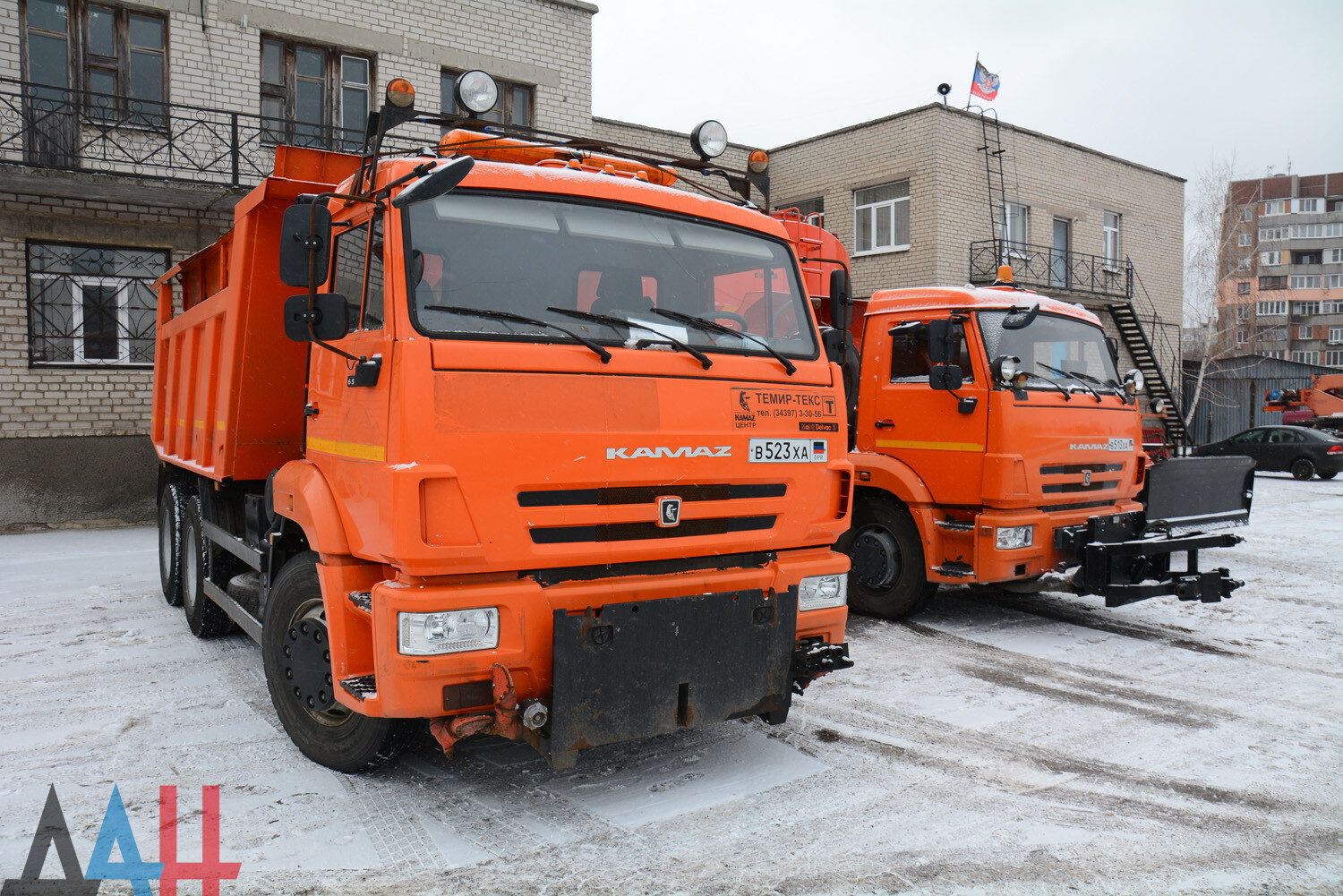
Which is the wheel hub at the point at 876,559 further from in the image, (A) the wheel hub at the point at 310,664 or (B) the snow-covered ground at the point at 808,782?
(A) the wheel hub at the point at 310,664

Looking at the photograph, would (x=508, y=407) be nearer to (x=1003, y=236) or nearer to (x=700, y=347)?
(x=700, y=347)

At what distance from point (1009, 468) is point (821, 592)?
306 centimetres

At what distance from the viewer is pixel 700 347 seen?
3939 mm

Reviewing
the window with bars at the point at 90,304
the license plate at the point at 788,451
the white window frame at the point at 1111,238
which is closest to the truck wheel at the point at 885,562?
the license plate at the point at 788,451

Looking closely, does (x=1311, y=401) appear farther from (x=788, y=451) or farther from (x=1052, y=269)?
(x=788, y=451)

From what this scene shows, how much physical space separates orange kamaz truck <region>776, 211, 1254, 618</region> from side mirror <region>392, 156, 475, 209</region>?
3.52 meters

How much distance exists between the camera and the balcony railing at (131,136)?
40.0 ft

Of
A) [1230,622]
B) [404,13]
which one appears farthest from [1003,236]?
[1230,622]

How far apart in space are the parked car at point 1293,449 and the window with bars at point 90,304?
21.1 metres

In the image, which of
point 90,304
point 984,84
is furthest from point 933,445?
point 984,84

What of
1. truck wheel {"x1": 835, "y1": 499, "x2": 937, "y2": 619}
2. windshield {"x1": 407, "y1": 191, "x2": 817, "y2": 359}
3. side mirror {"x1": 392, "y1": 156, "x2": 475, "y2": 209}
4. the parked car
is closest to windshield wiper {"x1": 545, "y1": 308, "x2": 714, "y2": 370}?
windshield {"x1": 407, "y1": 191, "x2": 817, "y2": 359}

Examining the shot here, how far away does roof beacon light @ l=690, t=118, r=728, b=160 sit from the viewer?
5.17 m

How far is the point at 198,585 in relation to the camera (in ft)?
21.9

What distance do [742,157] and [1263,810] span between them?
66.6ft
